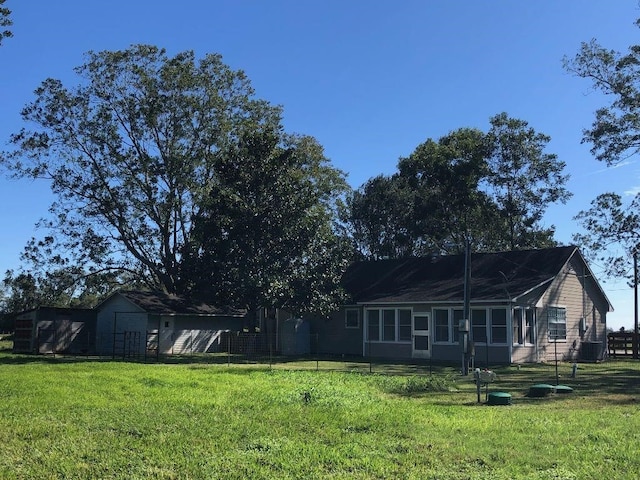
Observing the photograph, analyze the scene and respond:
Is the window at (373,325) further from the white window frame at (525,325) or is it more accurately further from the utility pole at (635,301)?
the utility pole at (635,301)

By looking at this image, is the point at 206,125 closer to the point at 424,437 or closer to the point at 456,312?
the point at 456,312

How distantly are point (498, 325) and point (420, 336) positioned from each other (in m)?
3.85

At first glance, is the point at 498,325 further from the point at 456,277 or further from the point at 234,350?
the point at 234,350

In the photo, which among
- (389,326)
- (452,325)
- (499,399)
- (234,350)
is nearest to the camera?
(499,399)

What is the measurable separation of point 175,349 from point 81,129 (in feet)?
46.7

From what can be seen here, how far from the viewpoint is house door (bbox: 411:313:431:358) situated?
29.5m

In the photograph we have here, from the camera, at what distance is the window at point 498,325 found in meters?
27.5

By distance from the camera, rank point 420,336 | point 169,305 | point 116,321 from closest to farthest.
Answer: point 420,336
point 116,321
point 169,305

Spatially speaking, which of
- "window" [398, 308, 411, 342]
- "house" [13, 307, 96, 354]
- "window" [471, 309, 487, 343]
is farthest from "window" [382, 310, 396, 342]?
"house" [13, 307, 96, 354]

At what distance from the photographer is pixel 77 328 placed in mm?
34594

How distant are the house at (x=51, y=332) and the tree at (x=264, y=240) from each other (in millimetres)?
7554

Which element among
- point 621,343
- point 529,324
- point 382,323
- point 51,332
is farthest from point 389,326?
point 51,332

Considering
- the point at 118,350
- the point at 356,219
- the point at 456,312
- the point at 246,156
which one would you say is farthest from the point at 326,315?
the point at 356,219

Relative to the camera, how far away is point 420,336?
29.8m
